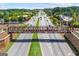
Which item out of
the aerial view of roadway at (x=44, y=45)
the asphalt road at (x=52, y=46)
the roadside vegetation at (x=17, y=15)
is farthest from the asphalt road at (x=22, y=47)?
the asphalt road at (x=52, y=46)

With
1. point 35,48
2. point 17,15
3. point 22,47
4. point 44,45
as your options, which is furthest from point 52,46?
point 17,15

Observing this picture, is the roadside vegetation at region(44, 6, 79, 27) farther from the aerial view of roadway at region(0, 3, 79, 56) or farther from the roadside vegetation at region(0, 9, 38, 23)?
the roadside vegetation at region(0, 9, 38, 23)

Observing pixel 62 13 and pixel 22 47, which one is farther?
pixel 22 47

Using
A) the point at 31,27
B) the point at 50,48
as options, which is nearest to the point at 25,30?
the point at 31,27

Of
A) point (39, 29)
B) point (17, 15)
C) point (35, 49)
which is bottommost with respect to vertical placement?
point (35, 49)

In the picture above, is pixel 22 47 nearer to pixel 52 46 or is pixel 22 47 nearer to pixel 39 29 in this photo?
pixel 39 29

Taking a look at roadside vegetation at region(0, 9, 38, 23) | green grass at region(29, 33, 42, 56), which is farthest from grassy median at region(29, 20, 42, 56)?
roadside vegetation at region(0, 9, 38, 23)

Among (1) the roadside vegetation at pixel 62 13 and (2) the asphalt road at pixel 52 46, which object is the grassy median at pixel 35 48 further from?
(1) the roadside vegetation at pixel 62 13

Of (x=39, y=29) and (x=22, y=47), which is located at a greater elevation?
(x=39, y=29)
